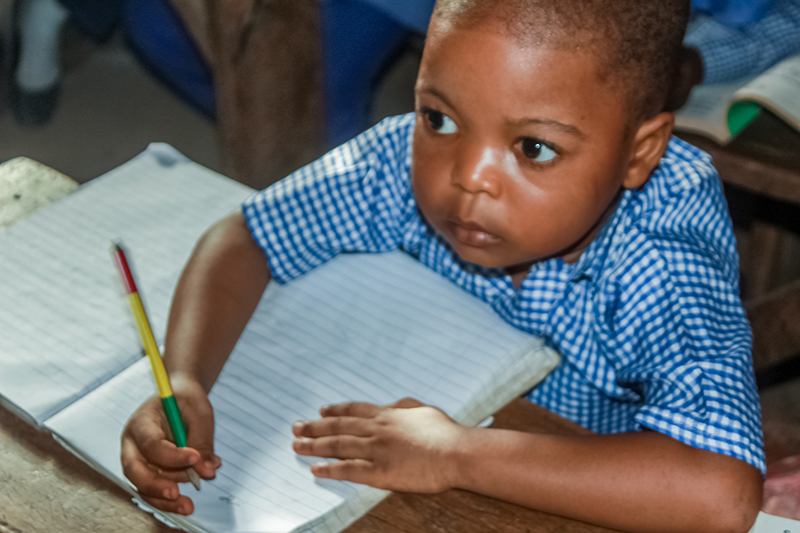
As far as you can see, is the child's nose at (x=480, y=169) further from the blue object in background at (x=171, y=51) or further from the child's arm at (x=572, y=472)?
the blue object in background at (x=171, y=51)

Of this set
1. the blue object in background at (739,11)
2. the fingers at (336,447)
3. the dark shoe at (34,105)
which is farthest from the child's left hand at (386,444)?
the dark shoe at (34,105)

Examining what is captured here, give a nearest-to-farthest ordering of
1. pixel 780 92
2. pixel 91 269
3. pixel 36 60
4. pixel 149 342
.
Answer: pixel 149 342, pixel 91 269, pixel 780 92, pixel 36 60

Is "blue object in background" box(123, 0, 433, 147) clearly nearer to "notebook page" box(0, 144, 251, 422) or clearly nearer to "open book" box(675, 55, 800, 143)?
"open book" box(675, 55, 800, 143)

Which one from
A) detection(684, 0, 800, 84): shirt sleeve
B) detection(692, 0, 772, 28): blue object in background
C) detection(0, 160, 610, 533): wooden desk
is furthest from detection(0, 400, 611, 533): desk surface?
detection(692, 0, 772, 28): blue object in background

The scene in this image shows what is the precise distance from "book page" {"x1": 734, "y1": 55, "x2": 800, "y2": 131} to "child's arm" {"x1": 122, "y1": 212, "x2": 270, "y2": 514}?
2.04 ft

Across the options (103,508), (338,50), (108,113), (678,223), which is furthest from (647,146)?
(108,113)

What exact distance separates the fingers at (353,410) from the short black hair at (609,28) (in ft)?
1.00

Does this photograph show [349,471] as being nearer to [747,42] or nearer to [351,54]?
[747,42]

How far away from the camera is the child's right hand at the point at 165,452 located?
0.59m

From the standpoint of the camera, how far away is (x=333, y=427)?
0.66m

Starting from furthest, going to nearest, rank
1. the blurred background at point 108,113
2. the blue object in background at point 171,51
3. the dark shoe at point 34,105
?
the dark shoe at point 34,105 < the blurred background at point 108,113 < the blue object in background at point 171,51

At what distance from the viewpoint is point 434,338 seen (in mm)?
736

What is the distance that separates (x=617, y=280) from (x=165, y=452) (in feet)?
1.34

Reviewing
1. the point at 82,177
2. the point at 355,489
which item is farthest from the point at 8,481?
the point at 82,177
